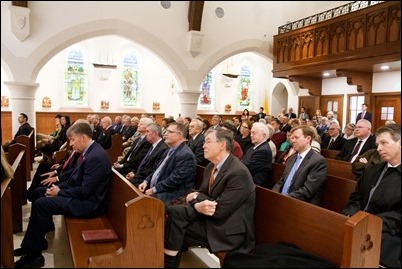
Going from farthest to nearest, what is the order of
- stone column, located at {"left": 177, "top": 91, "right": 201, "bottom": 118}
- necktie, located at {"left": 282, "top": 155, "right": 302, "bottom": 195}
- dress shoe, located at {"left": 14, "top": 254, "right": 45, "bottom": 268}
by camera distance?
1. stone column, located at {"left": 177, "top": 91, "right": 201, "bottom": 118}
2. necktie, located at {"left": 282, "top": 155, "right": 302, "bottom": 195}
3. dress shoe, located at {"left": 14, "top": 254, "right": 45, "bottom": 268}

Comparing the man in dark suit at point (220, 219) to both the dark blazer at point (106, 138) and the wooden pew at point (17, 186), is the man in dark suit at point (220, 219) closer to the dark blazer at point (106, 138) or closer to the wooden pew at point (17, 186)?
the wooden pew at point (17, 186)

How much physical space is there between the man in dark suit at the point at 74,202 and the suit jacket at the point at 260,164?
1.54 metres

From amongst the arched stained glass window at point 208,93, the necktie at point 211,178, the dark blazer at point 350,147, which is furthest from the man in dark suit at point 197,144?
the arched stained glass window at point 208,93

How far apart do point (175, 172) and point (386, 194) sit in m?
1.85

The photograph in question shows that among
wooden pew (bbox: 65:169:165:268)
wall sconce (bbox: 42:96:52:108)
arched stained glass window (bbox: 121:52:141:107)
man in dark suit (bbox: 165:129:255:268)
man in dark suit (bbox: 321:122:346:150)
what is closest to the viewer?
wooden pew (bbox: 65:169:165:268)

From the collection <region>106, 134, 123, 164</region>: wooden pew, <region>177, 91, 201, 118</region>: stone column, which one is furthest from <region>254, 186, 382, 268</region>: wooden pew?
<region>177, 91, 201, 118</region>: stone column

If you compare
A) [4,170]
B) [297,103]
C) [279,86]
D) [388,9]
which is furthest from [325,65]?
[4,170]

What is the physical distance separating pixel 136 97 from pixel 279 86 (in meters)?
6.14

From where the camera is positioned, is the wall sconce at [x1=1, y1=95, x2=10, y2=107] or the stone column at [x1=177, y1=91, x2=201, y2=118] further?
the wall sconce at [x1=1, y1=95, x2=10, y2=107]

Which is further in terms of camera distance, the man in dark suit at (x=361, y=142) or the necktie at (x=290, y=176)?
the man in dark suit at (x=361, y=142)

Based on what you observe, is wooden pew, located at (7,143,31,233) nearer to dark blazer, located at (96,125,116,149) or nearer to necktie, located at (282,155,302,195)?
necktie, located at (282,155,302,195)

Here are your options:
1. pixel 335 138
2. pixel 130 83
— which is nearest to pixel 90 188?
pixel 335 138

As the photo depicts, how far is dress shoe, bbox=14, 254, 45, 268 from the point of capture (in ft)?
9.25

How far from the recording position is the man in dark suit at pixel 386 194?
2.21 meters
